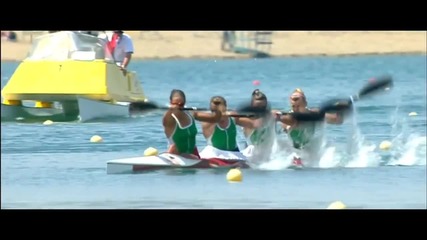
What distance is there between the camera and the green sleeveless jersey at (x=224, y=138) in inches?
742

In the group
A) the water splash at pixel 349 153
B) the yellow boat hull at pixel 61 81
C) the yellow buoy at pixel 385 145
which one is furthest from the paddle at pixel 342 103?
the yellow boat hull at pixel 61 81

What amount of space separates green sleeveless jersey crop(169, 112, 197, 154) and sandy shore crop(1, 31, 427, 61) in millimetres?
26679

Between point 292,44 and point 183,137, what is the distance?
3913 cm

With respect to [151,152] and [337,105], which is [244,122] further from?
[151,152]

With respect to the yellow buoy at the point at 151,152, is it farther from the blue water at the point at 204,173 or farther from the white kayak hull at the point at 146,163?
the white kayak hull at the point at 146,163

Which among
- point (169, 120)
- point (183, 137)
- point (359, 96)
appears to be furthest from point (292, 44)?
point (183, 137)

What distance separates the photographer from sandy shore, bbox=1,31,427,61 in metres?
49.0

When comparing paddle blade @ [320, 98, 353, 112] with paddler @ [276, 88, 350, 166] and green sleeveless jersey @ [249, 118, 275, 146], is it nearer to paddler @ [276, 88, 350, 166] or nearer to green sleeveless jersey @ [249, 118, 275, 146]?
paddler @ [276, 88, 350, 166]

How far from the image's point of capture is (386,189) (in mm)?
17438

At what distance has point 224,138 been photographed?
18859 mm

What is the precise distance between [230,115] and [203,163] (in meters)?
0.79

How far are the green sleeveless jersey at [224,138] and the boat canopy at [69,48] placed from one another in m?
7.26

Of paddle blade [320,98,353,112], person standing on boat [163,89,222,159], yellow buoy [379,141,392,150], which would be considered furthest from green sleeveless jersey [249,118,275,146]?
yellow buoy [379,141,392,150]

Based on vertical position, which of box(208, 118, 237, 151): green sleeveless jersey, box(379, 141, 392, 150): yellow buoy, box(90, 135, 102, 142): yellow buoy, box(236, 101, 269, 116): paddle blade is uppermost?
box(236, 101, 269, 116): paddle blade
